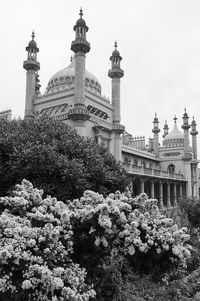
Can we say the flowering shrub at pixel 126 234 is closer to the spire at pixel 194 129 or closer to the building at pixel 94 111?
the building at pixel 94 111

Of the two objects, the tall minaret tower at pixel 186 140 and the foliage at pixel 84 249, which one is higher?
the tall minaret tower at pixel 186 140

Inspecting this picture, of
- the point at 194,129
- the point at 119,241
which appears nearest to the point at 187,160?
the point at 194,129

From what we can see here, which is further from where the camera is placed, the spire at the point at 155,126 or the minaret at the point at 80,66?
the spire at the point at 155,126

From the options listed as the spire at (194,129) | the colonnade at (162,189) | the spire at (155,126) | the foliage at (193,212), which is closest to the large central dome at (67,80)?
the colonnade at (162,189)

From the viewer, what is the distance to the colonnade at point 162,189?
128 feet

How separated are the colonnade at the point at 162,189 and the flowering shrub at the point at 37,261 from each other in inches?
1254

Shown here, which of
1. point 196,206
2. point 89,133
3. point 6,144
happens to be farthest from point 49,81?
point 6,144

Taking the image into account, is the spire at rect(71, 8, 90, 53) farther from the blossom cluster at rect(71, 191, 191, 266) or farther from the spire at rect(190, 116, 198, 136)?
the spire at rect(190, 116, 198, 136)

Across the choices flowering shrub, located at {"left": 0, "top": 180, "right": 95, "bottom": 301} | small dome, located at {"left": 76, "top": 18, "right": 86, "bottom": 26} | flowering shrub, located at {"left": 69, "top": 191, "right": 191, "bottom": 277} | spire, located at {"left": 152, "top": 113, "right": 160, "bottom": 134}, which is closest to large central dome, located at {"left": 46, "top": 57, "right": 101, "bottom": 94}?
small dome, located at {"left": 76, "top": 18, "right": 86, "bottom": 26}

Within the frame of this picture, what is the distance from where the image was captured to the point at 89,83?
34.9m

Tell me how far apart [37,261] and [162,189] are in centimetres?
4004

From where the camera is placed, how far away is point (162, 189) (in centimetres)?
4328

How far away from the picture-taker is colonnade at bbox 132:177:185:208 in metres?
38.9

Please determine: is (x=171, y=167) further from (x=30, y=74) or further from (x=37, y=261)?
(x=37, y=261)
